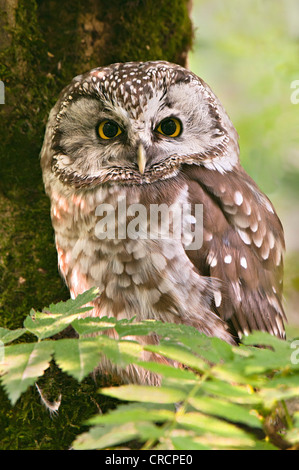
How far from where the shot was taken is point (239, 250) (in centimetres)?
273

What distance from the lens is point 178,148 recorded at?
9.11ft

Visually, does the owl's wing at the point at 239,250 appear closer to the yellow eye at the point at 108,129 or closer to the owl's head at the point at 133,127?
the owl's head at the point at 133,127

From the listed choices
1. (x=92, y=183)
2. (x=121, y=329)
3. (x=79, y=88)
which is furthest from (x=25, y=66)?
(x=121, y=329)

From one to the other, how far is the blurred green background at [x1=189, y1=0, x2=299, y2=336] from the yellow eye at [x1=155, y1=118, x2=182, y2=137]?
4.92 feet

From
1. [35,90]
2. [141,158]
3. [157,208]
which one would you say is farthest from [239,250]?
[35,90]

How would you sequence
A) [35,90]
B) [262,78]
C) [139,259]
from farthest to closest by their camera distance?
[262,78] < [35,90] < [139,259]

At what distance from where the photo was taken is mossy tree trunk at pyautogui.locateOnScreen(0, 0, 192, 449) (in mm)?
2939

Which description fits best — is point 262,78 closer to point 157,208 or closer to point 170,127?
point 170,127

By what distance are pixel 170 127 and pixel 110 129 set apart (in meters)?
0.34

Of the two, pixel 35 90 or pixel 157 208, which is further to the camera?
pixel 35 90

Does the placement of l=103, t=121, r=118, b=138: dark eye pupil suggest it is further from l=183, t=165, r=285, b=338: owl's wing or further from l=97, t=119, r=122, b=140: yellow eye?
l=183, t=165, r=285, b=338: owl's wing

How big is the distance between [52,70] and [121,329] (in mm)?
2147

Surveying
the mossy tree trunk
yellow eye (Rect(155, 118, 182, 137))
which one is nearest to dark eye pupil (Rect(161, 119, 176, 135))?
yellow eye (Rect(155, 118, 182, 137))

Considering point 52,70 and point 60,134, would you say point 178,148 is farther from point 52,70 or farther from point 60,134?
point 52,70
